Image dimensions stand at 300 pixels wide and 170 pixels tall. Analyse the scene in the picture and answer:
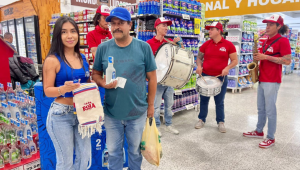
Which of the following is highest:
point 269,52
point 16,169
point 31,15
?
point 31,15

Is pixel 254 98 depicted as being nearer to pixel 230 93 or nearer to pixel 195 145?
pixel 230 93

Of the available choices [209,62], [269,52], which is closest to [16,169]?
[209,62]

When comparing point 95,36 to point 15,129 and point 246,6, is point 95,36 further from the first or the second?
point 246,6

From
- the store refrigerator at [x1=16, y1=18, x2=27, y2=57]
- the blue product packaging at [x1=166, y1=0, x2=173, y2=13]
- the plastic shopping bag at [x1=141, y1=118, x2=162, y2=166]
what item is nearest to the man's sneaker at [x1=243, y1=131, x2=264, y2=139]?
the plastic shopping bag at [x1=141, y1=118, x2=162, y2=166]

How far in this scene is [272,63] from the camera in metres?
3.07

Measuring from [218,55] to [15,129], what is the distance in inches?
119

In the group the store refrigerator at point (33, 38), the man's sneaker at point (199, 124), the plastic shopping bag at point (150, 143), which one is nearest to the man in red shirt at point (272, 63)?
the man's sneaker at point (199, 124)

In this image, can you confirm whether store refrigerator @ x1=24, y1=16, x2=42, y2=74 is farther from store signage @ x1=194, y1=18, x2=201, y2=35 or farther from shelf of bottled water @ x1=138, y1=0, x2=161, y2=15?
store signage @ x1=194, y1=18, x2=201, y2=35

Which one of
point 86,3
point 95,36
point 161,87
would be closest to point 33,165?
point 95,36

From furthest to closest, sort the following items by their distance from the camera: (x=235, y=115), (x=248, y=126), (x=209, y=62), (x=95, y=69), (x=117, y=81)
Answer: (x=235, y=115), (x=248, y=126), (x=209, y=62), (x=95, y=69), (x=117, y=81)

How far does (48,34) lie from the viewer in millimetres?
7641

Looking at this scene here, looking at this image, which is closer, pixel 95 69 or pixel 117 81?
pixel 117 81

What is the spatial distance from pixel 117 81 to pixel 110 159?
77 centimetres

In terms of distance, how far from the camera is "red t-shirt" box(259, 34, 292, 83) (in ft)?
9.76
